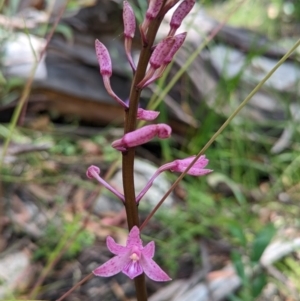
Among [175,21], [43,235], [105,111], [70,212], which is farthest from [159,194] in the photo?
[175,21]

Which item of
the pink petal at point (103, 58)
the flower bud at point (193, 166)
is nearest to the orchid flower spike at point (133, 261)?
the flower bud at point (193, 166)

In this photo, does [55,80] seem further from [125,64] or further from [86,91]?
[125,64]

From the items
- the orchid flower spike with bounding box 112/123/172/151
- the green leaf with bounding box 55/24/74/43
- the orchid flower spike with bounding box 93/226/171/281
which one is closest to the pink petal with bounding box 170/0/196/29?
the orchid flower spike with bounding box 112/123/172/151

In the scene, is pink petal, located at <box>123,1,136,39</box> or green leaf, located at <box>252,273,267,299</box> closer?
pink petal, located at <box>123,1,136,39</box>

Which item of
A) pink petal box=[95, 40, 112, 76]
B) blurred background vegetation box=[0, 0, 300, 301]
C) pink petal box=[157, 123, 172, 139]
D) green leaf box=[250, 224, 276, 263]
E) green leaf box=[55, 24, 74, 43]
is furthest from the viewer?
green leaf box=[55, 24, 74, 43]

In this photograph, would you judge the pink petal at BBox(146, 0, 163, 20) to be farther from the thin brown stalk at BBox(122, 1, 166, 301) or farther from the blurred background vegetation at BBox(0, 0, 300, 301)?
the blurred background vegetation at BBox(0, 0, 300, 301)
